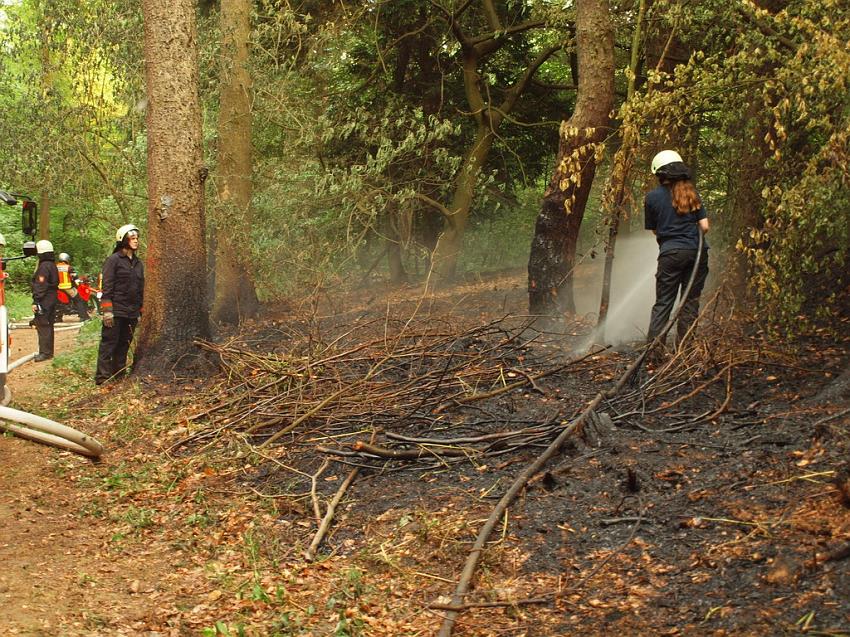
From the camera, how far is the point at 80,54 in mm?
15914

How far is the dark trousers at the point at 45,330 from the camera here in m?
15.6

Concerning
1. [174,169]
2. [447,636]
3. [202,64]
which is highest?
[202,64]

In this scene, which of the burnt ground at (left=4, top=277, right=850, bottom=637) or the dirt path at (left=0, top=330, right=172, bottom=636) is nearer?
the burnt ground at (left=4, top=277, right=850, bottom=637)

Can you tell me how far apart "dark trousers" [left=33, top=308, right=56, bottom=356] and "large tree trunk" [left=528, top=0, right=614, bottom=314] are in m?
8.23

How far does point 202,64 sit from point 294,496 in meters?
11.7

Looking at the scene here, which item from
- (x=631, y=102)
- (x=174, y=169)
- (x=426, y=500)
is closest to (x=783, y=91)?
(x=631, y=102)

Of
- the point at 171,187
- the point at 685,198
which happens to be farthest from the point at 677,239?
the point at 171,187

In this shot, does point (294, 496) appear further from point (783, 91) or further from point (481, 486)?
point (783, 91)

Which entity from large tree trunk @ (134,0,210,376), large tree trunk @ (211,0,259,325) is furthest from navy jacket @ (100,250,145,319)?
large tree trunk @ (211,0,259,325)

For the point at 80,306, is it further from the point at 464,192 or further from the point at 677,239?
the point at 677,239

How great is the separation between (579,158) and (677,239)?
115 inches

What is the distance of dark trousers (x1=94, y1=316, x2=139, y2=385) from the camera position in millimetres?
11750

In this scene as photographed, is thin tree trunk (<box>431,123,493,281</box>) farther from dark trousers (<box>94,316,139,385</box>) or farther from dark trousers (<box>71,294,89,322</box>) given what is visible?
dark trousers (<box>71,294,89,322</box>)

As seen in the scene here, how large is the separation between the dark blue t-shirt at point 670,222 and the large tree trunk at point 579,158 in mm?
2045
